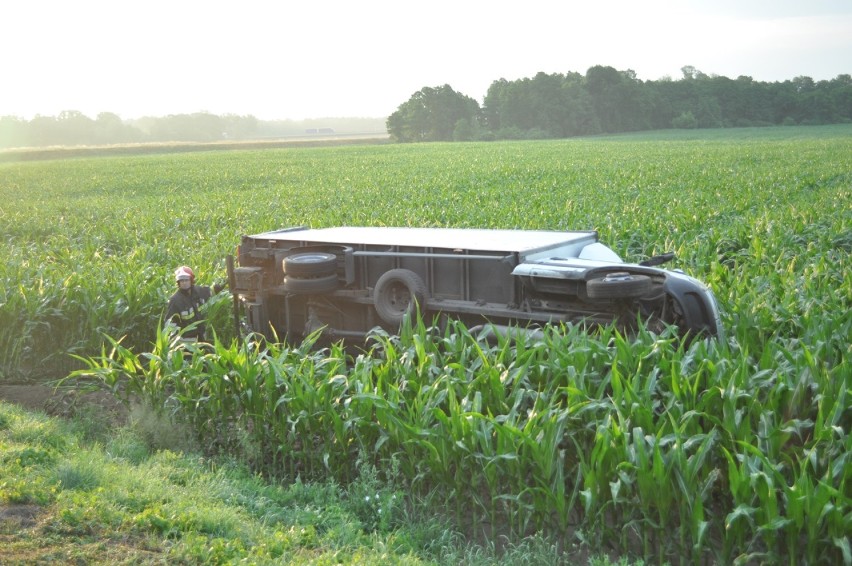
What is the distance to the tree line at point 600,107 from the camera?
105m

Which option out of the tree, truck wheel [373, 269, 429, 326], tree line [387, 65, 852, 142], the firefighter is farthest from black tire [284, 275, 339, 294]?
the tree

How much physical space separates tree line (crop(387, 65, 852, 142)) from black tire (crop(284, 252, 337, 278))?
303 ft

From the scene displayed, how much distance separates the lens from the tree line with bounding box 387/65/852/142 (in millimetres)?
104625

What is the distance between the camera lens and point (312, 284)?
8695mm

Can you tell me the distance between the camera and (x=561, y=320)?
7191mm

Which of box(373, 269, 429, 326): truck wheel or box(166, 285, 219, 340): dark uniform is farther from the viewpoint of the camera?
box(166, 285, 219, 340): dark uniform

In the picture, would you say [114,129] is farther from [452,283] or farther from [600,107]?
[452,283]

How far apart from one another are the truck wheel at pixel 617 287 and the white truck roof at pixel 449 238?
0.95m

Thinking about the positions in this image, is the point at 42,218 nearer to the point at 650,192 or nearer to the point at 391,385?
the point at 650,192

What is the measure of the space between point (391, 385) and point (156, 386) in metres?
2.69

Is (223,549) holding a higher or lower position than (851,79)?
lower

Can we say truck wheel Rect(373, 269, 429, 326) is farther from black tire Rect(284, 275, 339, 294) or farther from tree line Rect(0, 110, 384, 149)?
tree line Rect(0, 110, 384, 149)

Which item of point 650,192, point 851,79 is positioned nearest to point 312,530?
point 650,192

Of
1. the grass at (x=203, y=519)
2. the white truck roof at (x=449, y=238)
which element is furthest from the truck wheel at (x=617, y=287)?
the grass at (x=203, y=519)
